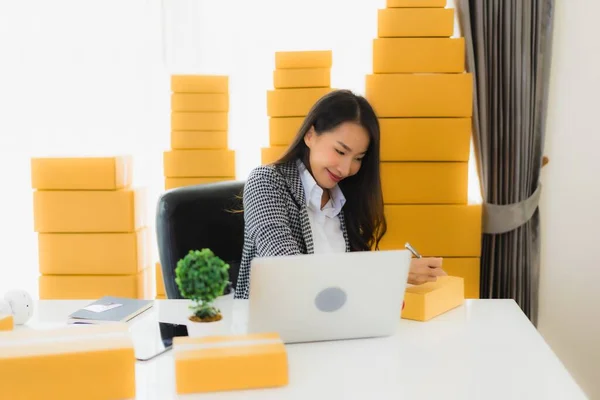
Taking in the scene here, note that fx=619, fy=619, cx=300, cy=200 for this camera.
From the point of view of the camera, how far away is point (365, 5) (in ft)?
8.54

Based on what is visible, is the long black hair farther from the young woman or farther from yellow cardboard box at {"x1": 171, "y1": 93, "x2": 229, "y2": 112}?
yellow cardboard box at {"x1": 171, "y1": 93, "x2": 229, "y2": 112}

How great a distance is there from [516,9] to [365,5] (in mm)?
606

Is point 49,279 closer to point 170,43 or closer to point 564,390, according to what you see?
point 170,43

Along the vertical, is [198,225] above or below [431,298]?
above

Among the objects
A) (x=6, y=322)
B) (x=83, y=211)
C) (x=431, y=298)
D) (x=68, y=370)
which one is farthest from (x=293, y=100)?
(x=68, y=370)

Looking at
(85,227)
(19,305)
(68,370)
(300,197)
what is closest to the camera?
(68,370)

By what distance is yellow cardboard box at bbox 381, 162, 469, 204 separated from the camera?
2.25 metres

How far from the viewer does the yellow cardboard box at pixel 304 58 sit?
2338mm

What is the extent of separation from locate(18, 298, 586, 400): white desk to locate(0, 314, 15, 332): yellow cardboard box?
10cm

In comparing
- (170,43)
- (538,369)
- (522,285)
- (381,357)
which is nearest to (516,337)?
(538,369)

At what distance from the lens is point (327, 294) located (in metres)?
1.19

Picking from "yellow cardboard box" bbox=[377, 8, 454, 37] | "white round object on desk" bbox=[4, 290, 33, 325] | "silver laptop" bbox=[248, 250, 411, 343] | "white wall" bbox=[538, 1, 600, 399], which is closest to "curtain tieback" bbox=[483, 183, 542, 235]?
"white wall" bbox=[538, 1, 600, 399]

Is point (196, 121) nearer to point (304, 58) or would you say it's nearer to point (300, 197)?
point (304, 58)

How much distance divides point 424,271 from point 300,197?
43 centimetres
